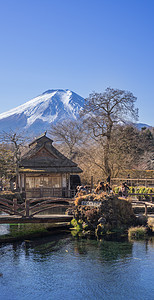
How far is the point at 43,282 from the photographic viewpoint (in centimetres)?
1289

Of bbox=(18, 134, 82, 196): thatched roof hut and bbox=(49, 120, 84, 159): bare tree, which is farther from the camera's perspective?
bbox=(49, 120, 84, 159): bare tree

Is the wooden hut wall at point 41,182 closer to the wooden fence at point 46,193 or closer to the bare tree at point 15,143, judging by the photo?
the wooden fence at point 46,193

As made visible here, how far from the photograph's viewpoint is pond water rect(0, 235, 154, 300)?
468 inches

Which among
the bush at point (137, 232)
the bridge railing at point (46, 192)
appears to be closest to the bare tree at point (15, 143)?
the bridge railing at point (46, 192)

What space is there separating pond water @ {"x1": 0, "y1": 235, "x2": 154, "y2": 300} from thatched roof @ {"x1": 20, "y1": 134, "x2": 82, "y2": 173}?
17950mm

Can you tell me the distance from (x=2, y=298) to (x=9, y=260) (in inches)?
165

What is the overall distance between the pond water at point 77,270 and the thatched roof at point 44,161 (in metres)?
17.9

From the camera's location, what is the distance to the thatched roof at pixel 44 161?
36.5 meters

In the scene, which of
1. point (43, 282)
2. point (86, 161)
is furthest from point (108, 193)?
point (86, 161)

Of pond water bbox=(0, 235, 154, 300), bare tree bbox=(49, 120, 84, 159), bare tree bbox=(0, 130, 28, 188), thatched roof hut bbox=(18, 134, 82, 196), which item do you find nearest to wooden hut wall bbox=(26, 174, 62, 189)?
thatched roof hut bbox=(18, 134, 82, 196)

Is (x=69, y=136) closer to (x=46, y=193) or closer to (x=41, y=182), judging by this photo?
(x=41, y=182)

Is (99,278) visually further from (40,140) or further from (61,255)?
(40,140)

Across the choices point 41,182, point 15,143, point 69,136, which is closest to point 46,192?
point 41,182

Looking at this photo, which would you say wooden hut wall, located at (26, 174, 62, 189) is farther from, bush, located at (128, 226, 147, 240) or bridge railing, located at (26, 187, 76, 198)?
bush, located at (128, 226, 147, 240)
